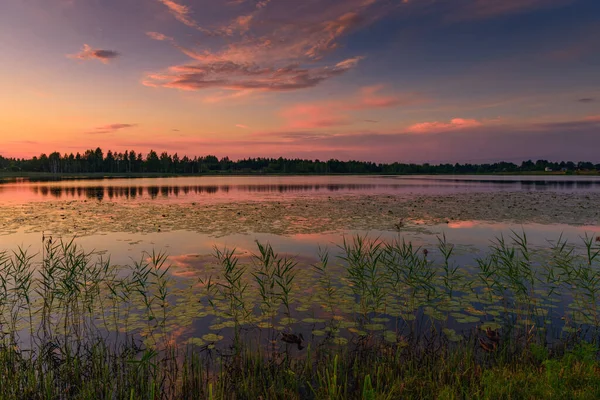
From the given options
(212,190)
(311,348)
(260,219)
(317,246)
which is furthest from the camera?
(212,190)

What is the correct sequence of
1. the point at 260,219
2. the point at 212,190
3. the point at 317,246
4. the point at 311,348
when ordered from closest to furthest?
1. the point at 311,348
2. the point at 317,246
3. the point at 260,219
4. the point at 212,190

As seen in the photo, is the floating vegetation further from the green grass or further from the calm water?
the calm water

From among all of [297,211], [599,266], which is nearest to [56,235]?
[297,211]

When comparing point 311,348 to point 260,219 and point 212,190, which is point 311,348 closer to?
point 260,219

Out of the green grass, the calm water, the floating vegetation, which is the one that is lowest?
the green grass

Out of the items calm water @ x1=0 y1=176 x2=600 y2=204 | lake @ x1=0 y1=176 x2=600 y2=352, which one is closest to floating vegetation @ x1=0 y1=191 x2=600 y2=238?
lake @ x1=0 y1=176 x2=600 y2=352

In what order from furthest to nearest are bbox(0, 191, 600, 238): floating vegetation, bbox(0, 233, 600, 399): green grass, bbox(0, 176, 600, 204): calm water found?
bbox(0, 176, 600, 204): calm water, bbox(0, 191, 600, 238): floating vegetation, bbox(0, 233, 600, 399): green grass

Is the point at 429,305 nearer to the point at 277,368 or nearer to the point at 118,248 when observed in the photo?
the point at 277,368

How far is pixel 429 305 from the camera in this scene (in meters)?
9.79

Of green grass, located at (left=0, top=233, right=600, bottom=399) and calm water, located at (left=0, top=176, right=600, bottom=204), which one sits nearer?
green grass, located at (left=0, top=233, right=600, bottom=399)

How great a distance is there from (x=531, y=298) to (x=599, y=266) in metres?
5.67

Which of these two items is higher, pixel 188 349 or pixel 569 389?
pixel 569 389

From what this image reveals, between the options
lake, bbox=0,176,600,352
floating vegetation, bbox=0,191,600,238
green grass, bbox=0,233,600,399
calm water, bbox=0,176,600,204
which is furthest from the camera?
calm water, bbox=0,176,600,204

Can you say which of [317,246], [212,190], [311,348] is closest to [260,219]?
[317,246]
